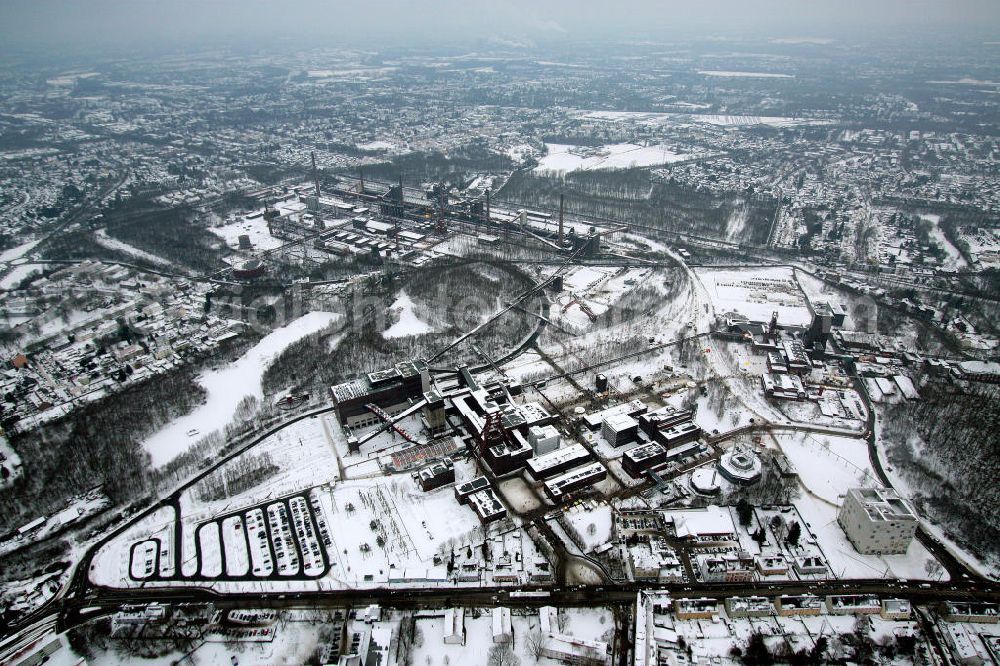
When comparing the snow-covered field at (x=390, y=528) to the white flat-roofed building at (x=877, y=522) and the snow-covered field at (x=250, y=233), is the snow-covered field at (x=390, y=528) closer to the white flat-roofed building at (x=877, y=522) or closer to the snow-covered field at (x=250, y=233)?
the white flat-roofed building at (x=877, y=522)

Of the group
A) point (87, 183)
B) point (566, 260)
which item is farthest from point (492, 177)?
point (87, 183)

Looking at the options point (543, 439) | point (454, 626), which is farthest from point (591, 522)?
point (454, 626)

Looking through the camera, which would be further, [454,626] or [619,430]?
[619,430]

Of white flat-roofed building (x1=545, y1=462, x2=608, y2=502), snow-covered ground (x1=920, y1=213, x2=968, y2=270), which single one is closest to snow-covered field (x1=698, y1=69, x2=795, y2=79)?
snow-covered ground (x1=920, y1=213, x2=968, y2=270)

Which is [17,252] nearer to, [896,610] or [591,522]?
[591,522]

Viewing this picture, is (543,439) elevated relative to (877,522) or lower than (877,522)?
lower

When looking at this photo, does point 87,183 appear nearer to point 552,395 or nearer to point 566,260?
point 566,260
